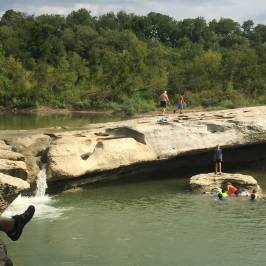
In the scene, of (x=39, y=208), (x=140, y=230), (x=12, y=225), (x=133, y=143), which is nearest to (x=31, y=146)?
(x=39, y=208)

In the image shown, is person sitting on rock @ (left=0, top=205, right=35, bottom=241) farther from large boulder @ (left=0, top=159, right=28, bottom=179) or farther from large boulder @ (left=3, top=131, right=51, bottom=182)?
large boulder @ (left=3, top=131, right=51, bottom=182)

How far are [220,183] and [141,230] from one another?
6.65 metres

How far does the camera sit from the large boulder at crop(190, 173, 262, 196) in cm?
2208

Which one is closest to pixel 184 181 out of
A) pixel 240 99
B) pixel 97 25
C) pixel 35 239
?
pixel 35 239

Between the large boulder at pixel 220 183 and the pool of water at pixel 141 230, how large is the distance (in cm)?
63

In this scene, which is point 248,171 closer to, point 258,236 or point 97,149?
point 97,149

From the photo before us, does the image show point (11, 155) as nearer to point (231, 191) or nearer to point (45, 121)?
point (231, 191)

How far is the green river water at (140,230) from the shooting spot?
1438 centimetres

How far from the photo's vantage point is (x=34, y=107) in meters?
56.9

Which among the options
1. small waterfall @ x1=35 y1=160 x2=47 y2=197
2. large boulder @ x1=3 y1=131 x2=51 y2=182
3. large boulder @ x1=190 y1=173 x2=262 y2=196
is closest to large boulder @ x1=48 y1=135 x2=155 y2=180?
small waterfall @ x1=35 y1=160 x2=47 y2=197

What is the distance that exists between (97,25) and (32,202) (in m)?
82.7

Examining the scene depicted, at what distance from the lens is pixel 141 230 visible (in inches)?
664

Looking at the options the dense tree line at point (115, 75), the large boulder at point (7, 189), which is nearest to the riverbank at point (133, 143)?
the large boulder at point (7, 189)

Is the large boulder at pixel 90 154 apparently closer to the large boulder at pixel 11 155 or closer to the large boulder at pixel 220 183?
the large boulder at pixel 11 155
